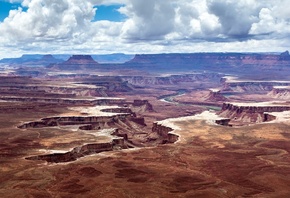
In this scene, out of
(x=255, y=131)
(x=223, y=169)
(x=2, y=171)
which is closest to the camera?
(x=2, y=171)

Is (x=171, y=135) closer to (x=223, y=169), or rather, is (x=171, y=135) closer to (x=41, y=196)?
(x=223, y=169)

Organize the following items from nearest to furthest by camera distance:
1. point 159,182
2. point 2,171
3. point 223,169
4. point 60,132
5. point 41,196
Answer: point 41,196 → point 159,182 → point 2,171 → point 223,169 → point 60,132

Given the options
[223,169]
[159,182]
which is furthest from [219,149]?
[159,182]

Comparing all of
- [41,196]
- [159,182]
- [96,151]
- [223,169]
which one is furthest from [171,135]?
[41,196]

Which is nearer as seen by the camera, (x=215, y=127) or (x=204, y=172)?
(x=204, y=172)

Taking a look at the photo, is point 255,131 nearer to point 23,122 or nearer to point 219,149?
point 219,149

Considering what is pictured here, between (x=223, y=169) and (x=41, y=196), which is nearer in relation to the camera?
(x=41, y=196)

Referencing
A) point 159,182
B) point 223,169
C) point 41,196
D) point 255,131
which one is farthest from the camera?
point 255,131

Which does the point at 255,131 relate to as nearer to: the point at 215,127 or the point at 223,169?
the point at 215,127

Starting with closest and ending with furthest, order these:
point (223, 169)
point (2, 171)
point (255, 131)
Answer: point (2, 171), point (223, 169), point (255, 131)
